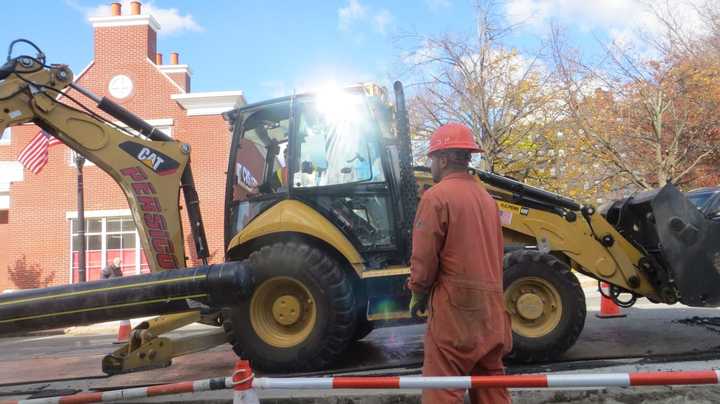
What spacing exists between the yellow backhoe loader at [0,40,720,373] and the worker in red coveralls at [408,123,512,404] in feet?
6.30

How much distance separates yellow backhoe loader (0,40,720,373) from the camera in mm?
4930

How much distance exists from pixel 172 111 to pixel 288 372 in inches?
663

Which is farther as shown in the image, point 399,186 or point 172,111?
point 172,111

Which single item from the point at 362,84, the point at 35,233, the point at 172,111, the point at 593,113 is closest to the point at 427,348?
the point at 362,84

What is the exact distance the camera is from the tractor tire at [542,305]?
16.2 ft

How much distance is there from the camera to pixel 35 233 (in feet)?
64.8

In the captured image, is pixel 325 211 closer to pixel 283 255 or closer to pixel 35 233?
pixel 283 255

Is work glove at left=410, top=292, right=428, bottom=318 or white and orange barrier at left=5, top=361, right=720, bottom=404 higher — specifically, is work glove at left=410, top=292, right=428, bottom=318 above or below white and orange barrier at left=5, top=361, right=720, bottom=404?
above

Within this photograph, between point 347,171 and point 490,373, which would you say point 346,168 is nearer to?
point 347,171

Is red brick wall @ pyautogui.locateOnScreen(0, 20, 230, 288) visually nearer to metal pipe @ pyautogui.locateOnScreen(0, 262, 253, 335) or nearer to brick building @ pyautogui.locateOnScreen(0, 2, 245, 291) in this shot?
brick building @ pyautogui.locateOnScreen(0, 2, 245, 291)

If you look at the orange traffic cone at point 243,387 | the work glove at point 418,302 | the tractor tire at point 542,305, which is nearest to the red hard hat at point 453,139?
the work glove at point 418,302

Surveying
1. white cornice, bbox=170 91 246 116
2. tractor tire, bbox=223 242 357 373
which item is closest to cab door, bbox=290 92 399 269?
tractor tire, bbox=223 242 357 373

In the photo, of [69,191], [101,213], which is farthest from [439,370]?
[69,191]

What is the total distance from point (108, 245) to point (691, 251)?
18.6m
